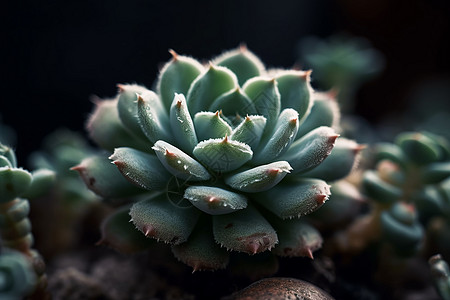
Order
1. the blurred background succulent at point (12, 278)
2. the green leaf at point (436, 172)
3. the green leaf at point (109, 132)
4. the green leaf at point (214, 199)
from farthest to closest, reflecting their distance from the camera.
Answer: the green leaf at point (436, 172), the green leaf at point (109, 132), the green leaf at point (214, 199), the blurred background succulent at point (12, 278)

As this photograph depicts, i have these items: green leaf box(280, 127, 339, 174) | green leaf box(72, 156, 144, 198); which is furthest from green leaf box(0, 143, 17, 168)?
green leaf box(280, 127, 339, 174)

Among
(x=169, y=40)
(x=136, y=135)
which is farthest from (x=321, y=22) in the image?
(x=136, y=135)

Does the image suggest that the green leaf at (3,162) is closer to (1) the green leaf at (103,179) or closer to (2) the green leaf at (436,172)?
(1) the green leaf at (103,179)

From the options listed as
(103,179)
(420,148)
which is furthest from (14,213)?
(420,148)

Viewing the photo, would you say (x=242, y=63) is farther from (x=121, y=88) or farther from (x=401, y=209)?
(x=401, y=209)

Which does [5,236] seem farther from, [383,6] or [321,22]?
[383,6]

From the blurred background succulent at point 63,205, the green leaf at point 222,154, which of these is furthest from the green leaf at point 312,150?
the blurred background succulent at point 63,205

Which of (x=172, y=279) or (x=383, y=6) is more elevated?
(x=383, y=6)
